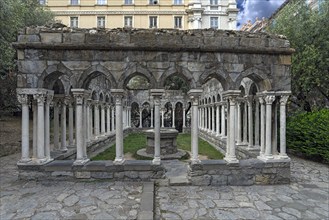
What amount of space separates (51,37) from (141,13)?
953 inches

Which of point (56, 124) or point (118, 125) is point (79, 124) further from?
point (56, 124)

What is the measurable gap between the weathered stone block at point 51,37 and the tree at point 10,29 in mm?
4925

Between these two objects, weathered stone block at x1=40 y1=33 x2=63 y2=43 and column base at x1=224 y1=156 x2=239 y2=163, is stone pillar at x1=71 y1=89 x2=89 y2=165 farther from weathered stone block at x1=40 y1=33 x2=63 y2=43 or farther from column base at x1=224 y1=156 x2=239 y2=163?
column base at x1=224 y1=156 x2=239 y2=163

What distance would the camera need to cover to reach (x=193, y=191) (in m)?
5.72

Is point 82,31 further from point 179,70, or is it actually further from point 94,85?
point 94,85

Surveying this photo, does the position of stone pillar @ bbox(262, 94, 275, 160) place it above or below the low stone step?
above

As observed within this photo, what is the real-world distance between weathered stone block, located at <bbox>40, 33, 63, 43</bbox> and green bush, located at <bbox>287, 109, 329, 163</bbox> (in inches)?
377

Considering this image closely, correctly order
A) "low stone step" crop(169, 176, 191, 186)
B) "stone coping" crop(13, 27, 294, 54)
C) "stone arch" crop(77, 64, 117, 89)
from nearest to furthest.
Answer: "low stone step" crop(169, 176, 191, 186)
"stone coping" crop(13, 27, 294, 54)
"stone arch" crop(77, 64, 117, 89)

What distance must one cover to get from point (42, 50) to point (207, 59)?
4.76 meters

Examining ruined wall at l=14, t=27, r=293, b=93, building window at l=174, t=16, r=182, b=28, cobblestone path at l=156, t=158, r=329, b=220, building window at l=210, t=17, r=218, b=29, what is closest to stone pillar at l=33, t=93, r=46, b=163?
ruined wall at l=14, t=27, r=293, b=93

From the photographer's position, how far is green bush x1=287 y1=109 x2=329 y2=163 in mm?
8281

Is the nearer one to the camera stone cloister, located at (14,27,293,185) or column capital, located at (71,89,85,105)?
stone cloister, located at (14,27,293,185)

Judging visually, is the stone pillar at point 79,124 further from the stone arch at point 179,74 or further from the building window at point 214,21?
the building window at point 214,21

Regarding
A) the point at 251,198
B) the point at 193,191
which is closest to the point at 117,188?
the point at 193,191
